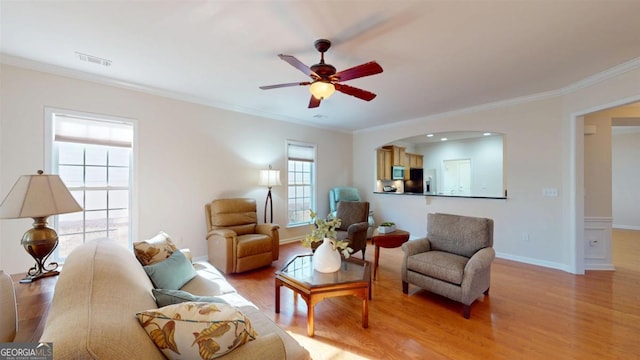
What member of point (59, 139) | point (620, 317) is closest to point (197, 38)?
point (59, 139)

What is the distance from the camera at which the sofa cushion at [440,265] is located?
8.38 feet

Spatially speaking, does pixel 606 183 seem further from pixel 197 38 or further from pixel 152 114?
pixel 152 114

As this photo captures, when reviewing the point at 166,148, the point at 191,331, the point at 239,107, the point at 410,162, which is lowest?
the point at 191,331

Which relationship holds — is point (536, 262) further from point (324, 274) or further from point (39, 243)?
point (39, 243)

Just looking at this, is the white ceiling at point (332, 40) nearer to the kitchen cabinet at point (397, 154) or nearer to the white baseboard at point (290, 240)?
the white baseboard at point (290, 240)

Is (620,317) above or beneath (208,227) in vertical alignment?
beneath

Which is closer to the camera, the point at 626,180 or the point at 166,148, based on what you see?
the point at 166,148

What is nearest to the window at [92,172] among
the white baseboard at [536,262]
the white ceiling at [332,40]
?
the white ceiling at [332,40]

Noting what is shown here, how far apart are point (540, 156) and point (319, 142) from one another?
161 inches

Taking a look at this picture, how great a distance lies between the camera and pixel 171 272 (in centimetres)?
192

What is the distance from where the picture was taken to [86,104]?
3.24 m

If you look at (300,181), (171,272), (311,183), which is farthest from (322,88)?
(311,183)

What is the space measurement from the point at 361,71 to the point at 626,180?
8895mm

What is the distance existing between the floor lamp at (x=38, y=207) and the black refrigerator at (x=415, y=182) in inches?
290
